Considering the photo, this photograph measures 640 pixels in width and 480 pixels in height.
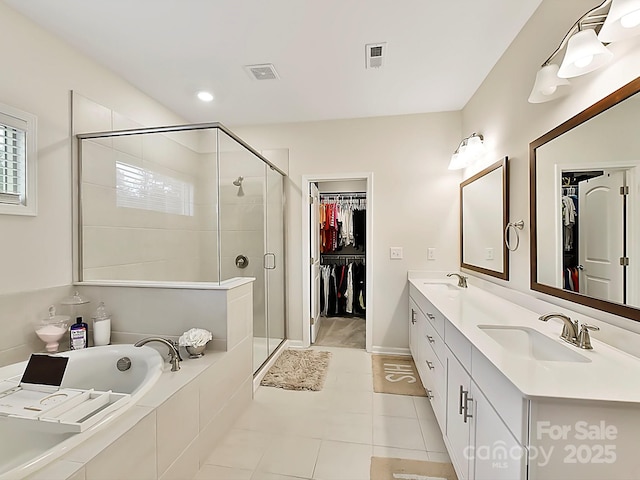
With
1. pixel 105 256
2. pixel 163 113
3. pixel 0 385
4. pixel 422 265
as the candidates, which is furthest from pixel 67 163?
pixel 422 265

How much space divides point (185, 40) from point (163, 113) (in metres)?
1.18

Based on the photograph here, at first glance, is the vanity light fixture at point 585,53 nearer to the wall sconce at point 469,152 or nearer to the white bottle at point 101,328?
the wall sconce at point 469,152

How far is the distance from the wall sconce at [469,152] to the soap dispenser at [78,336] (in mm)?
3242

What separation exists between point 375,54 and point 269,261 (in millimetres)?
2087

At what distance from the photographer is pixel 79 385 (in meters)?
1.73

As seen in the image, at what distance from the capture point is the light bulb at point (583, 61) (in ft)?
4.05

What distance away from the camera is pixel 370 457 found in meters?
1.74

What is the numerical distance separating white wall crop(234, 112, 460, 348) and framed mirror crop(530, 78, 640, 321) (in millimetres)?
1454

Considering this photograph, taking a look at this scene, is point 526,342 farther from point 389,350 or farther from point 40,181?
point 40,181

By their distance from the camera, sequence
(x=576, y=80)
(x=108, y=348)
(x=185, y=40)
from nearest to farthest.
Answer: (x=576, y=80) < (x=108, y=348) < (x=185, y=40)

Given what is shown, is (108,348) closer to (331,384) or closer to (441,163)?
(331,384)

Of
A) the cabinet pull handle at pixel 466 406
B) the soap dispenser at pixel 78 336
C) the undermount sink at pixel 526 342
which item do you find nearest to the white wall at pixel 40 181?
the soap dispenser at pixel 78 336

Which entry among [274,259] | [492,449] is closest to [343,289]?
[274,259]

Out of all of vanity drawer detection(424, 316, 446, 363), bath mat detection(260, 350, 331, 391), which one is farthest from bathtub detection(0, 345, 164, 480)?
vanity drawer detection(424, 316, 446, 363)
